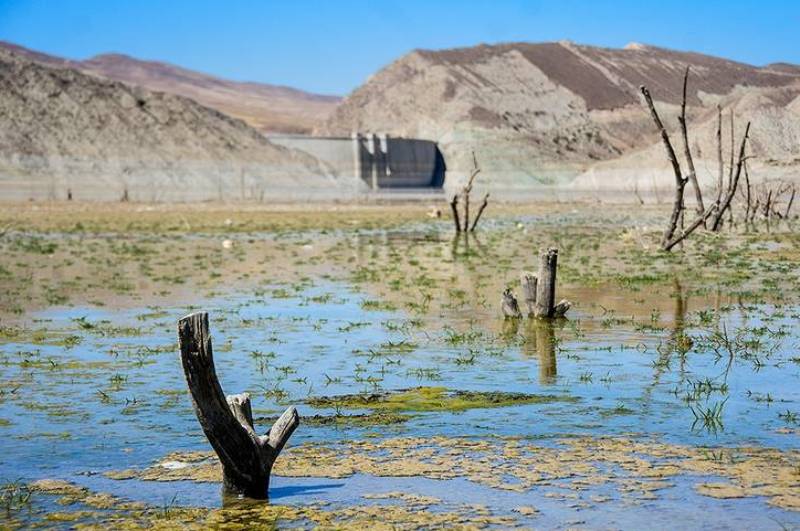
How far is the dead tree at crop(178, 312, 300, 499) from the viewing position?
25.9ft

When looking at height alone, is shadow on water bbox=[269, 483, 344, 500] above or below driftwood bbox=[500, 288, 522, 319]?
below

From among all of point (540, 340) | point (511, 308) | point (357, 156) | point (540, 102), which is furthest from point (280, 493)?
point (540, 102)

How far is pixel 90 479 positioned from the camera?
9133 millimetres

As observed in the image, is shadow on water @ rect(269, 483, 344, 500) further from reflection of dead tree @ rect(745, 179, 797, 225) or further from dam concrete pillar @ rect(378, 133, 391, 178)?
dam concrete pillar @ rect(378, 133, 391, 178)

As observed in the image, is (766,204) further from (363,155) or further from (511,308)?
(363,155)

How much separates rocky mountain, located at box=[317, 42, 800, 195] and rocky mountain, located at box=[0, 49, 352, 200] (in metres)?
22.4

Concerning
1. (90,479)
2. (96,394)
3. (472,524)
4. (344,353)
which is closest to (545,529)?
(472,524)

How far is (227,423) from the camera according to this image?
820cm

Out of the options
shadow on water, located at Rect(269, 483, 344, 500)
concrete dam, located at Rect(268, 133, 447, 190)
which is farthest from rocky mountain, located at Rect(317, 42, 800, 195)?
shadow on water, located at Rect(269, 483, 344, 500)

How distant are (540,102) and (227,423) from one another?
444 ft

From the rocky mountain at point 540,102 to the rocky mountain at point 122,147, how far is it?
73.5 feet

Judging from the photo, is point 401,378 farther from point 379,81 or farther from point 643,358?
point 379,81

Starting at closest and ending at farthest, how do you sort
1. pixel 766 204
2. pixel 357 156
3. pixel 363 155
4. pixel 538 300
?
pixel 538 300 → pixel 766 204 → pixel 357 156 → pixel 363 155

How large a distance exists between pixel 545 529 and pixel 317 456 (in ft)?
8.33
